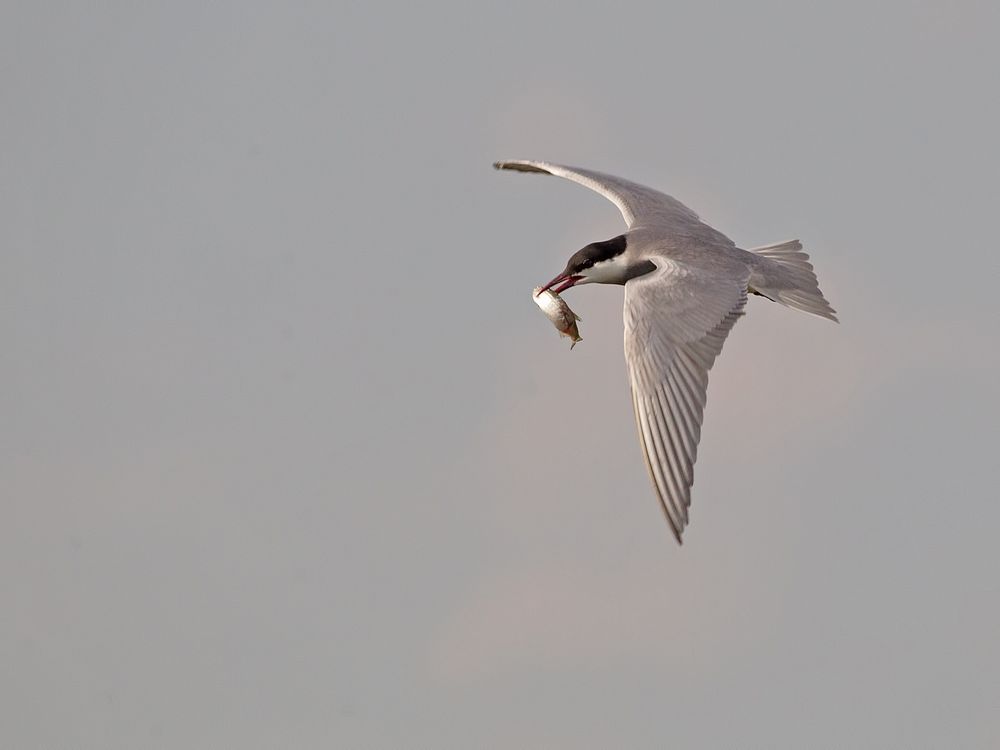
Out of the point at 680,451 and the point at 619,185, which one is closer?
the point at 680,451

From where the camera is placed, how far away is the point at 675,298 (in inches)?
642

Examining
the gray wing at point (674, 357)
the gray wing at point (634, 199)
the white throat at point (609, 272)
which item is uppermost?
the gray wing at point (634, 199)

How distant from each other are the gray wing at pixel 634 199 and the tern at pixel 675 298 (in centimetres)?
2

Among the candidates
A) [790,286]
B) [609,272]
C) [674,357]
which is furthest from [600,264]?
[674,357]

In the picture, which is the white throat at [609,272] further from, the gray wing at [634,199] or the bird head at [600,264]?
the gray wing at [634,199]

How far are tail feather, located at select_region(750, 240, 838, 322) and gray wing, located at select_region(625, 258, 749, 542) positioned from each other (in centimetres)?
106

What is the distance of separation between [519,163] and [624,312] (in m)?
5.62

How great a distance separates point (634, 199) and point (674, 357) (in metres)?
4.74

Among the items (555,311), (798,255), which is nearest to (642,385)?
(555,311)

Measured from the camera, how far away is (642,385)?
15758 mm

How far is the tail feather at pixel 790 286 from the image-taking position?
18016 mm

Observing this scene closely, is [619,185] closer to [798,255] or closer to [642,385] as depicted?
[798,255]

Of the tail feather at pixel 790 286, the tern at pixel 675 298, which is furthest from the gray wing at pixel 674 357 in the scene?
the tail feather at pixel 790 286

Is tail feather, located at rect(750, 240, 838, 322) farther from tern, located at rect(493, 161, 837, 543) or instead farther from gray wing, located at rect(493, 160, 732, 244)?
gray wing, located at rect(493, 160, 732, 244)
